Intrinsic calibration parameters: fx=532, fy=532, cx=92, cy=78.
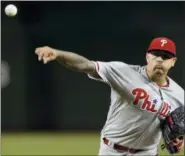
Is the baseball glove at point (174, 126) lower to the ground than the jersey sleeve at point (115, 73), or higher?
lower

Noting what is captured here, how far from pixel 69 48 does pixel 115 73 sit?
7421mm

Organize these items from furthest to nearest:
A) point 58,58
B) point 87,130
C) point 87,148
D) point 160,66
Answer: point 87,130
point 87,148
point 160,66
point 58,58

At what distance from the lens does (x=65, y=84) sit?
38.6ft

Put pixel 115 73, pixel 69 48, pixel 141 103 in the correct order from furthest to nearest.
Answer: pixel 69 48 → pixel 141 103 → pixel 115 73

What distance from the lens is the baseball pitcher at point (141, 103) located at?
4.39 m

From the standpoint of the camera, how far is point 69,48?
11.7m

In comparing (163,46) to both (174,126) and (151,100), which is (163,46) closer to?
(151,100)

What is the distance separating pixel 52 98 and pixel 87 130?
1.07 metres

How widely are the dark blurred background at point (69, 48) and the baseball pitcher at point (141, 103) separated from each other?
687 centimetres

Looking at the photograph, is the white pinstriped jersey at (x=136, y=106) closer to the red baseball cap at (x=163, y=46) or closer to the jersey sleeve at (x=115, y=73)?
the jersey sleeve at (x=115, y=73)

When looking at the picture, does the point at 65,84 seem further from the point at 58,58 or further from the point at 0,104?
the point at 58,58

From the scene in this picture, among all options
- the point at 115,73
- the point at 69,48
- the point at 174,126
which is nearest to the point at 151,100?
A: the point at 174,126

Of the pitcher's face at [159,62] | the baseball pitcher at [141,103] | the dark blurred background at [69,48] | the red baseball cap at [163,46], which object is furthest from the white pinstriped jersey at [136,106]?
the dark blurred background at [69,48]

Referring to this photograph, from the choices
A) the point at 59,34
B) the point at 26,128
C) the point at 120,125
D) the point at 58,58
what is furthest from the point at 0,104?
the point at 58,58
